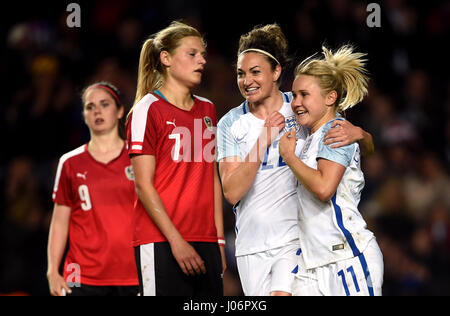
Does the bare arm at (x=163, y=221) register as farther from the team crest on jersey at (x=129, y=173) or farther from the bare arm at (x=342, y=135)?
the team crest on jersey at (x=129, y=173)

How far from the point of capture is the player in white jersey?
11.1ft

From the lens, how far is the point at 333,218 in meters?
3.43

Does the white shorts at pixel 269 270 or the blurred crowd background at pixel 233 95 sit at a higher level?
the blurred crowd background at pixel 233 95

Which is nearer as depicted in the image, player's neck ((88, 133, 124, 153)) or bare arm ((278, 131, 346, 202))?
bare arm ((278, 131, 346, 202))

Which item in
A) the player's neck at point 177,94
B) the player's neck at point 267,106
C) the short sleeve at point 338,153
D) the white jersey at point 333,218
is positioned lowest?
the white jersey at point 333,218

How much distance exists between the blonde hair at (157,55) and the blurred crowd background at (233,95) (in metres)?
3.02

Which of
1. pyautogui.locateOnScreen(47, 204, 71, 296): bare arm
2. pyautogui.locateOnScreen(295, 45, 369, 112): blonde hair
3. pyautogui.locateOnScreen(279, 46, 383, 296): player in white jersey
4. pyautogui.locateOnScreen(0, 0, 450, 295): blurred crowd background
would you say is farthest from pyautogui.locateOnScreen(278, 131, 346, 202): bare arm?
pyautogui.locateOnScreen(0, 0, 450, 295): blurred crowd background

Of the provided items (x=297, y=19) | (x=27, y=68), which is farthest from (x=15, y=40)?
(x=297, y=19)

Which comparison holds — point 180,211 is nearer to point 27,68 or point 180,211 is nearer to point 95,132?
point 95,132

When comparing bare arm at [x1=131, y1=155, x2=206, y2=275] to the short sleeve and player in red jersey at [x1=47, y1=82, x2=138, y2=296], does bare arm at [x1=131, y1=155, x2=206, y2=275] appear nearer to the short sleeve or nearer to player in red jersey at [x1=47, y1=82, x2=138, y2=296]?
the short sleeve

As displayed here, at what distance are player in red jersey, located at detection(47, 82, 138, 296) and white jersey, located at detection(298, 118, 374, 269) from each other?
5.19 ft

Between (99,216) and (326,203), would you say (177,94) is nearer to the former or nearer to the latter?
(326,203)

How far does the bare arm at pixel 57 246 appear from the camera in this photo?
15.2 ft

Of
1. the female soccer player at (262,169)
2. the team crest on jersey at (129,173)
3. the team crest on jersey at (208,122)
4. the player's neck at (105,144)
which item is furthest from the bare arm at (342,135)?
the player's neck at (105,144)
